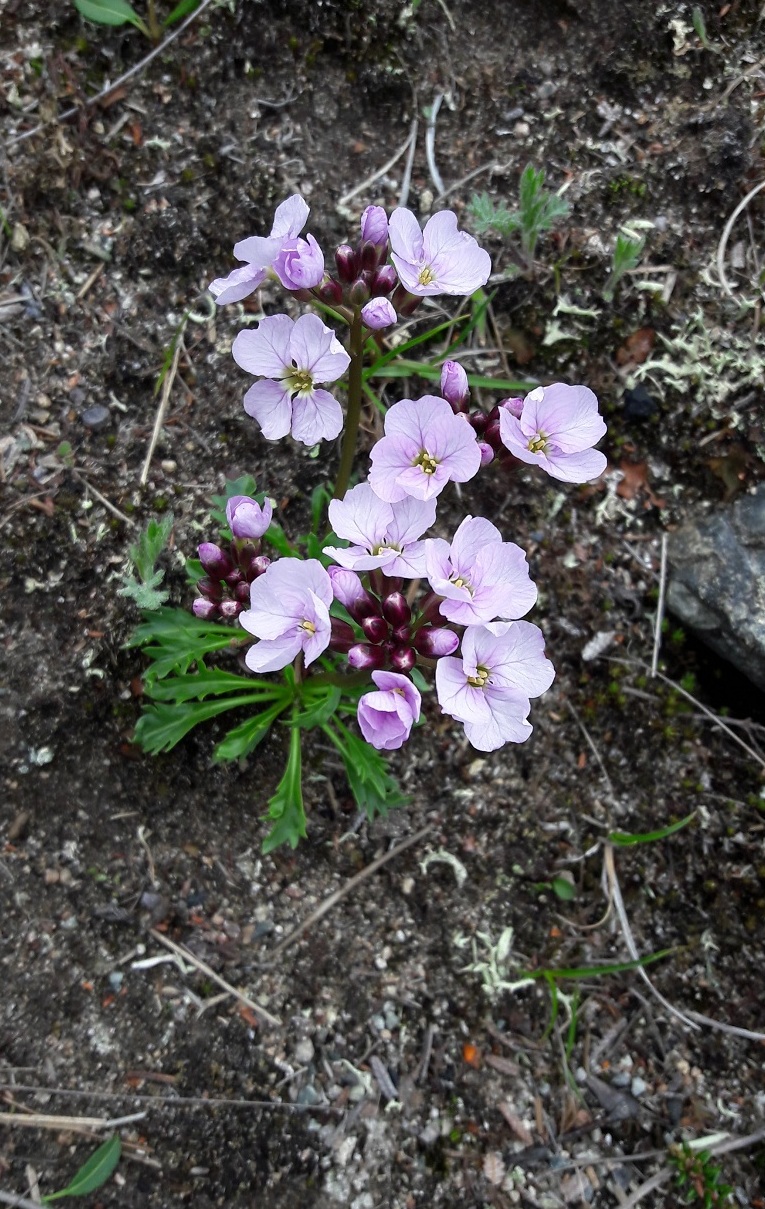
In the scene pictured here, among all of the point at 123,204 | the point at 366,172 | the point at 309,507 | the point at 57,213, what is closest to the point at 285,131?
the point at 366,172

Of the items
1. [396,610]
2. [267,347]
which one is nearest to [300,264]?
[267,347]

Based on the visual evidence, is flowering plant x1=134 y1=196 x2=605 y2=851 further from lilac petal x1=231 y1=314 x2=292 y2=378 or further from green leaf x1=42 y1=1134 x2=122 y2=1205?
green leaf x1=42 y1=1134 x2=122 y2=1205

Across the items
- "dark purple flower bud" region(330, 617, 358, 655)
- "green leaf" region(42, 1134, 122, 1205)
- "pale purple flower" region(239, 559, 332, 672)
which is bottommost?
"green leaf" region(42, 1134, 122, 1205)

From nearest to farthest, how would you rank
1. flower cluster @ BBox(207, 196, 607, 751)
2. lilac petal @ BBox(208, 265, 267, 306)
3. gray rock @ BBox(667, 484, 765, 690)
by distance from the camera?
1. flower cluster @ BBox(207, 196, 607, 751)
2. lilac petal @ BBox(208, 265, 267, 306)
3. gray rock @ BBox(667, 484, 765, 690)

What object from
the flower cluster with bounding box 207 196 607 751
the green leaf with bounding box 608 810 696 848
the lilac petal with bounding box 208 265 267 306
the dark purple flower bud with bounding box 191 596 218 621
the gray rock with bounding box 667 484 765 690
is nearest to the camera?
the flower cluster with bounding box 207 196 607 751

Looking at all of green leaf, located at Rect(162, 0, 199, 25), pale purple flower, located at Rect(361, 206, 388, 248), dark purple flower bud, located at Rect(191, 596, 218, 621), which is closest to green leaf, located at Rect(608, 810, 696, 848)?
dark purple flower bud, located at Rect(191, 596, 218, 621)

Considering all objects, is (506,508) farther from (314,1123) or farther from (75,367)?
(314,1123)

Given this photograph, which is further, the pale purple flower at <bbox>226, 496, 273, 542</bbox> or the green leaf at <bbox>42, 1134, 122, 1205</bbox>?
the green leaf at <bbox>42, 1134, 122, 1205</bbox>
